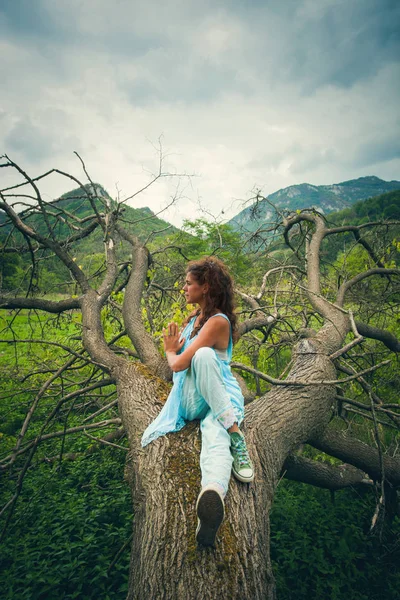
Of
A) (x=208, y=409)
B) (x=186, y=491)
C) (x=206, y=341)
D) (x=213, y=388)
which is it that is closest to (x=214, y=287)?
(x=206, y=341)

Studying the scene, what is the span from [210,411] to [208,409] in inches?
3.7

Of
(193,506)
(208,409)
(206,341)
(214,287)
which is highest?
(214,287)

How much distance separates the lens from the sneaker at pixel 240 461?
1.55 meters

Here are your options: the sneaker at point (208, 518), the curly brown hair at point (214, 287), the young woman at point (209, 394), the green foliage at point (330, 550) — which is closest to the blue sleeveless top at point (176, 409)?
the young woman at point (209, 394)

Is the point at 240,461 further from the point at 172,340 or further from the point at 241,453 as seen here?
the point at 172,340

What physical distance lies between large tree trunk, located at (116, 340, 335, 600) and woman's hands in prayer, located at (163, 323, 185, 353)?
0.51 metres

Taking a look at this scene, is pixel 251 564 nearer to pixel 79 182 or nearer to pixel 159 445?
pixel 159 445

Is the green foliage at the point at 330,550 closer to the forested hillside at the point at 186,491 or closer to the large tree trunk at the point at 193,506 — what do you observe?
the forested hillside at the point at 186,491

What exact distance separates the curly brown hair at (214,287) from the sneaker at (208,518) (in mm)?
1086

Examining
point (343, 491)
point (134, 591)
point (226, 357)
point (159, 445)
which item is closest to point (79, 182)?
point (226, 357)

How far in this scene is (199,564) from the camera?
3.88 ft

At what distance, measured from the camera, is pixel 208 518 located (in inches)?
47.6

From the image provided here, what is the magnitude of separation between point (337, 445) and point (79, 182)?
3924 mm

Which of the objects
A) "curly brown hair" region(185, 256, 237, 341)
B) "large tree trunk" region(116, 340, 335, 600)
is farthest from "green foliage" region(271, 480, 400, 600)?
"curly brown hair" region(185, 256, 237, 341)
